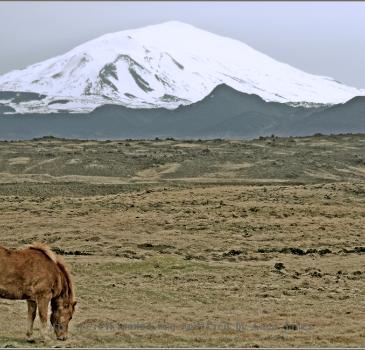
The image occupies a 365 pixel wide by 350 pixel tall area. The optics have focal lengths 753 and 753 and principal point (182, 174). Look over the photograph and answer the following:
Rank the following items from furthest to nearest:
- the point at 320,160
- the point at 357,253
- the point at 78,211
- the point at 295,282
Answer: the point at 320,160 → the point at 78,211 → the point at 357,253 → the point at 295,282

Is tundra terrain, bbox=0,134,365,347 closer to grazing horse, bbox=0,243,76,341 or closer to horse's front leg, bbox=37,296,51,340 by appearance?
horse's front leg, bbox=37,296,51,340

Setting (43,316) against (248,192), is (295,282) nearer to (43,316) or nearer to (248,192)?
(43,316)

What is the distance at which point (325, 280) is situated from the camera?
23.7 metres

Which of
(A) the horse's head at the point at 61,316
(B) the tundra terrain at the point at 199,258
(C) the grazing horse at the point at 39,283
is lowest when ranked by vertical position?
(B) the tundra terrain at the point at 199,258

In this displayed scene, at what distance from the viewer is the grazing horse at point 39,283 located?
14.8 meters

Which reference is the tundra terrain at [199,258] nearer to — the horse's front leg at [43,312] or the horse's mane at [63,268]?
the horse's front leg at [43,312]

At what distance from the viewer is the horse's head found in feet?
49.3

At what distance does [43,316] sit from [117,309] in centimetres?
498

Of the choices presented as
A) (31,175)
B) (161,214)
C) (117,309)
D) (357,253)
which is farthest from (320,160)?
(117,309)

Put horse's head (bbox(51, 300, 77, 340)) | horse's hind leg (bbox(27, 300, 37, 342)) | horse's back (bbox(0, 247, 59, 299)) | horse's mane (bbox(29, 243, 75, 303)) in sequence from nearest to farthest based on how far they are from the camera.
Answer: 1. horse's back (bbox(0, 247, 59, 299))
2. horse's hind leg (bbox(27, 300, 37, 342))
3. horse's head (bbox(51, 300, 77, 340))
4. horse's mane (bbox(29, 243, 75, 303))

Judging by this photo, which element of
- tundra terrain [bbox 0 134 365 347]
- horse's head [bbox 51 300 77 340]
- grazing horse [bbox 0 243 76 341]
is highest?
grazing horse [bbox 0 243 76 341]

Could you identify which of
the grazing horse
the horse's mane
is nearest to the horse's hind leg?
the grazing horse

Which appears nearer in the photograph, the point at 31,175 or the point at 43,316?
the point at 43,316

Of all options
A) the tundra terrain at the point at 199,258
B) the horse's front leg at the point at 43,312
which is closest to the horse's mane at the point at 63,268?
the horse's front leg at the point at 43,312
